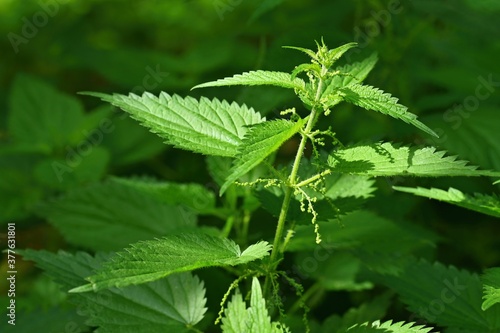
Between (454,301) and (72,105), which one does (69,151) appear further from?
(454,301)

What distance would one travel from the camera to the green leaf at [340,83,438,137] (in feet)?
3.54

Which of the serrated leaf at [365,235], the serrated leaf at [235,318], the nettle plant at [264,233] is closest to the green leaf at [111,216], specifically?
the nettle plant at [264,233]

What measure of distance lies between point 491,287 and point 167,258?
582 millimetres

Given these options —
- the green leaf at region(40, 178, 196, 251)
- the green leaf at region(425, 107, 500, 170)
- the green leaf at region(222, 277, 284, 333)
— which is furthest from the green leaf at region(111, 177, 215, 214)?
the green leaf at region(425, 107, 500, 170)

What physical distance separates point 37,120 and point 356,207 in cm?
176

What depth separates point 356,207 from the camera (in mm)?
1404

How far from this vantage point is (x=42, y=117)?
2.73 m

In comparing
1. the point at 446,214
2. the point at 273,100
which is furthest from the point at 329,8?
the point at 273,100

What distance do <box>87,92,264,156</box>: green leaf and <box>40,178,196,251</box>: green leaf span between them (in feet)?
1.87

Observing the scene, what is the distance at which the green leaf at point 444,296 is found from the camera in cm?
135

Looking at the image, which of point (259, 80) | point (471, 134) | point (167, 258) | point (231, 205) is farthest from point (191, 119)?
point (471, 134)

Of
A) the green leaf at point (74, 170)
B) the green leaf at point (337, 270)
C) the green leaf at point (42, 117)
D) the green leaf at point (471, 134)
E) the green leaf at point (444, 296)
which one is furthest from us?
the green leaf at point (42, 117)

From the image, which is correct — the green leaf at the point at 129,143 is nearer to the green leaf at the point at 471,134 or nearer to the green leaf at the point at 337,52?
the green leaf at the point at 471,134

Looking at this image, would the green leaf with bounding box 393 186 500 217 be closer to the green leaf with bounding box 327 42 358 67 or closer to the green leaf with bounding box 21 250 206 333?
the green leaf with bounding box 327 42 358 67
